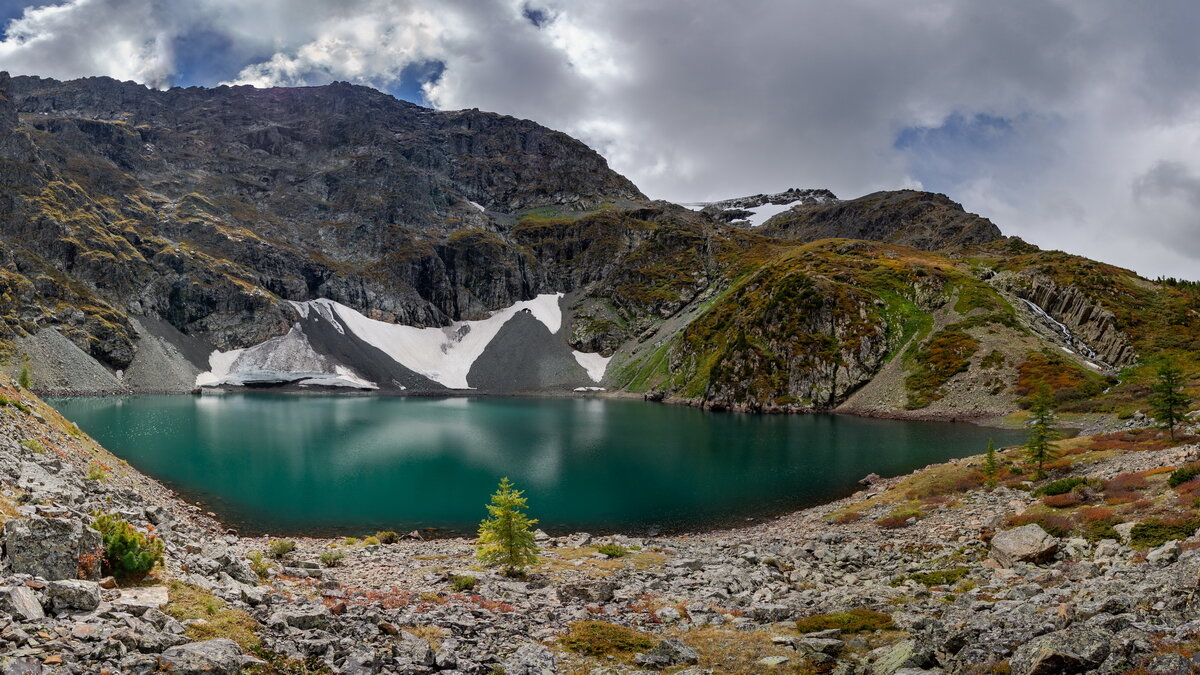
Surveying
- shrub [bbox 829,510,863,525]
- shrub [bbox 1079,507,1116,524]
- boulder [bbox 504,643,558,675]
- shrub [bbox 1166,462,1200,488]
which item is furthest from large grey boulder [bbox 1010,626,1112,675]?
shrub [bbox 829,510,863,525]

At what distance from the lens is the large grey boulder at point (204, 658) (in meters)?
8.29

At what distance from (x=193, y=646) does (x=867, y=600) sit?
1710 cm

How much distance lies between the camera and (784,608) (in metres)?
16.8

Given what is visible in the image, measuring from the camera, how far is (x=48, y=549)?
990 cm

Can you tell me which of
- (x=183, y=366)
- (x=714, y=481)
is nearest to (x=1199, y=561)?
(x=714, y=481)

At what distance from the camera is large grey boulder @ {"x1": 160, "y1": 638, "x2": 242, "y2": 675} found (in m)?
8.29

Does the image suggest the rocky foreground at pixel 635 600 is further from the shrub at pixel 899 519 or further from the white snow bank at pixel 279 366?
the white snow bank at pixel 279 366

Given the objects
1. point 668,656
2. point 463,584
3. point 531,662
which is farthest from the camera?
point 463,584

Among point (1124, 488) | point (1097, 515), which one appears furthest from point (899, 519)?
point (1097, 515)

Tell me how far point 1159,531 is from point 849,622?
11.4 m

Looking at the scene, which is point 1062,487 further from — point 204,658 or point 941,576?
point 204,658

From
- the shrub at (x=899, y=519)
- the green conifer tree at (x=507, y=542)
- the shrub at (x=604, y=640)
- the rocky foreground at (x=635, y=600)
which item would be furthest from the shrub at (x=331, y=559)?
the shrub at (x=899, y=519)

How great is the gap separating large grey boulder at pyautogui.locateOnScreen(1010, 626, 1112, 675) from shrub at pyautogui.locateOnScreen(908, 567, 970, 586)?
35.0 feet

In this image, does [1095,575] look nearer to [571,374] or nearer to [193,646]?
[193,646]
